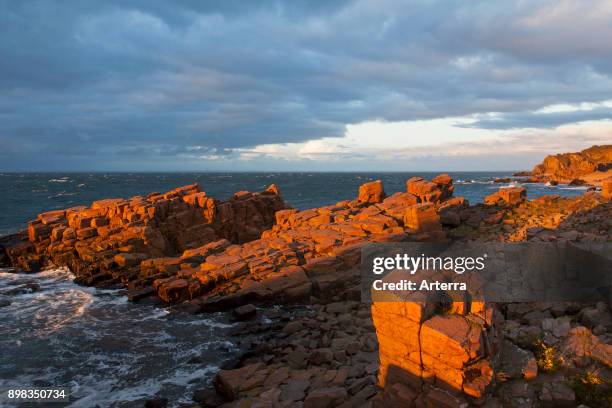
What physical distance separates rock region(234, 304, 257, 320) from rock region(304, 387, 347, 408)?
988cm

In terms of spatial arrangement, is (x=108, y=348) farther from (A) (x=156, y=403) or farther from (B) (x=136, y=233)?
(B) (x=136, y=233)

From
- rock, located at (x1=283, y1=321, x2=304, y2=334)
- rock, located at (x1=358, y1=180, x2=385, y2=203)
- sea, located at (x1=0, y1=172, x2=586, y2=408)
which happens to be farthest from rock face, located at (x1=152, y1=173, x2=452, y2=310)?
rock, located at (x1=358, y1=180, x2=385, y2=203)

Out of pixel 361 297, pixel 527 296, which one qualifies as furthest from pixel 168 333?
pixel 527 296

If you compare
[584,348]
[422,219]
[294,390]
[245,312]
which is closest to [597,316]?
[584,348]

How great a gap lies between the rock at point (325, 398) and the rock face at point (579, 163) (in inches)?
5654

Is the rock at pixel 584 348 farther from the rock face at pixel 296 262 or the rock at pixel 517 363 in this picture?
the rock face at pixel 296 262

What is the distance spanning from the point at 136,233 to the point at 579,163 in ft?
497

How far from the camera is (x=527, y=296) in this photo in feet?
51.7

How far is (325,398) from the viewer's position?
10.9 m

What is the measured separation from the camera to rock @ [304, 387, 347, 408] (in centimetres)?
1087

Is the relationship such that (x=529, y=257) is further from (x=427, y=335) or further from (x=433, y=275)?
(x=427, y=335)

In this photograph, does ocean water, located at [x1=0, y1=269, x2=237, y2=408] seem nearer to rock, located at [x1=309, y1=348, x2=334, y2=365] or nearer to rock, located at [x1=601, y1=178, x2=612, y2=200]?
rock, located at [x1=309, y1=348, x2=334, y2=365]

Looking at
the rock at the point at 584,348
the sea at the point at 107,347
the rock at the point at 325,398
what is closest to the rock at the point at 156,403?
the sea at the point at 107,347

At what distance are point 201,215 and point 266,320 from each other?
22423mm
